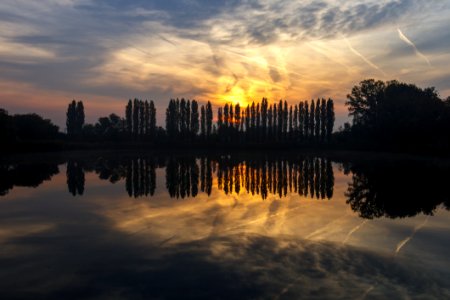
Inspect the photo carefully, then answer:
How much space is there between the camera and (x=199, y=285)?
313 inches

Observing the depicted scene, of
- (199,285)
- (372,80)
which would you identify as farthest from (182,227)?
(372,80)

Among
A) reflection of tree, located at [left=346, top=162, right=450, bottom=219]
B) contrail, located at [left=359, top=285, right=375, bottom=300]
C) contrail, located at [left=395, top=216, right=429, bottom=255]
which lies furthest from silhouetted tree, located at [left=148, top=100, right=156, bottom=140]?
contrail, located at [left=359, top=285, right=375, bottom=300]

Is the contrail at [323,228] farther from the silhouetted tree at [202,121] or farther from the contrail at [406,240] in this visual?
the silhouetted tree at [202,121]

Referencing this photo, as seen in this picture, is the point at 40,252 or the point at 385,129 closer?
the point at 40,252

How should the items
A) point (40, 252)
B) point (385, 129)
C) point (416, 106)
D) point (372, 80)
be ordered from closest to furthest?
1. point (40, 252)
2. point (416, 106)
3. point (385, 129)
4. point (372, 80)

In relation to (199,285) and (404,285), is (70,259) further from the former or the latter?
(404,285)

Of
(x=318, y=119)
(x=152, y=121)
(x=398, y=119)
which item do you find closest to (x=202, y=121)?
(x=152, y=121)

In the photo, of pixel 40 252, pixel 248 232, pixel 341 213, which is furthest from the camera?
pixel 341 213

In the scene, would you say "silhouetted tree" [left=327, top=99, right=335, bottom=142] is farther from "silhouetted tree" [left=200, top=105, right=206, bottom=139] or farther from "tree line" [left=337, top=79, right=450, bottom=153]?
"silhouetted tree" [left=200, top=105, right=206, bottom=139]

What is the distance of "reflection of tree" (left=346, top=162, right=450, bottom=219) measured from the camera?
650 inches

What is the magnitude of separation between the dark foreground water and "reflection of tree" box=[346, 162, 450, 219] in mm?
106

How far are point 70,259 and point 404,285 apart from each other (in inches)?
297

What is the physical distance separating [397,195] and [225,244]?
1254cm

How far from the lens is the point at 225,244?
11.2 m
